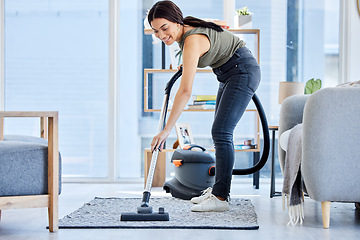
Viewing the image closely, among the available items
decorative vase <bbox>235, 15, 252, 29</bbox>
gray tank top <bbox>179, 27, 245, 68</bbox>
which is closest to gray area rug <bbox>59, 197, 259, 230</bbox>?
gray tank top <bbox>179, 27, 245, 68</bbox>

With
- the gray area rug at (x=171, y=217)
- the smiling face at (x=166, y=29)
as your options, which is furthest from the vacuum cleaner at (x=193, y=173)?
the smiling face at (x=166, y=29)

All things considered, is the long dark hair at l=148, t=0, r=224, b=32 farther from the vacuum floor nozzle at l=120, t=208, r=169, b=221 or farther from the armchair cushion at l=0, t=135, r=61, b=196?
the vacuum floor nozzle at l=120, t=208, r=169, b=221

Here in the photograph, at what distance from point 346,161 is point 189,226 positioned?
2.33 feet

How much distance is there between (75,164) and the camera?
4559mm

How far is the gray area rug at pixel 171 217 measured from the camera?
2.25 meters

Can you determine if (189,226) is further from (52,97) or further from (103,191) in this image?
(52,97)

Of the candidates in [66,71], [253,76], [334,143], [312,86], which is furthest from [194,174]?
[66,71]

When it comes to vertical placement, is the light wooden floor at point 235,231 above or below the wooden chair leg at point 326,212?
below

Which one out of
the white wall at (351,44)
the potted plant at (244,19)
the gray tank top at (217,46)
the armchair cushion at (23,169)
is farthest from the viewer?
the white wall at (351,44)

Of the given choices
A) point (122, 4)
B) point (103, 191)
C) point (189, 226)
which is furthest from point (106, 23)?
point (189, 226)

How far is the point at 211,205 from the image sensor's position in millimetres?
2652

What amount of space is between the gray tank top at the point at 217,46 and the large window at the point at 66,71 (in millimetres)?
2061

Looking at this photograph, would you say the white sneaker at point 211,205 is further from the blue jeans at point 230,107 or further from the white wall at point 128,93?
the white wall at point 128,93

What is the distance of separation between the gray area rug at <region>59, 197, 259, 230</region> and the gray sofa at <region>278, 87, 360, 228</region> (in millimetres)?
352
